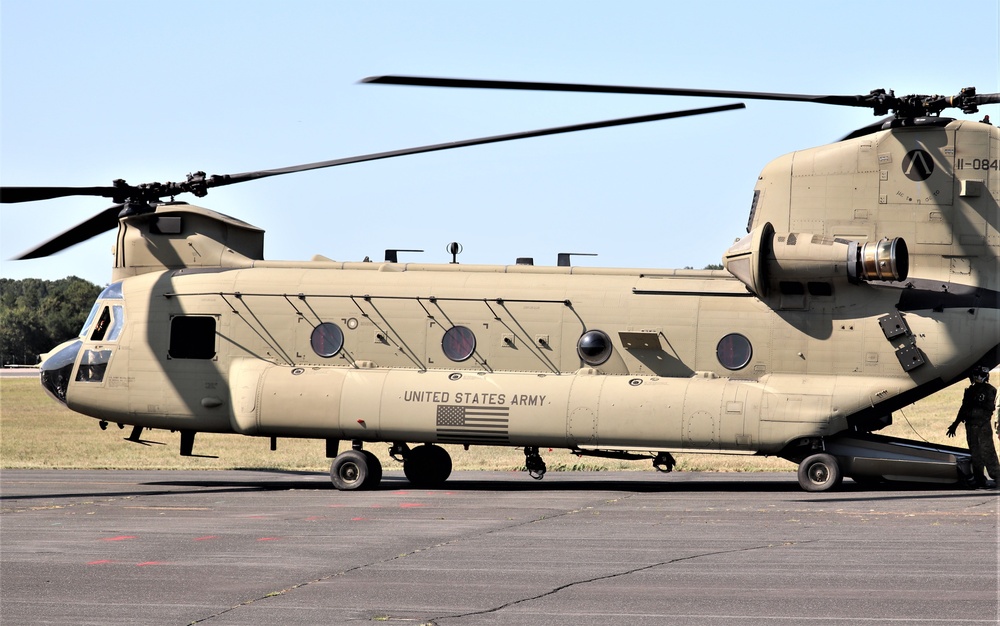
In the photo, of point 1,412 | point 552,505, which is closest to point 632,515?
point 552,505

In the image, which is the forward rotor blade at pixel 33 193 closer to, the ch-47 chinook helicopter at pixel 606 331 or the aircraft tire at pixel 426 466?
the ch-47 chinook helicopter at pixel 606 331

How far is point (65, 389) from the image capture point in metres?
23.2

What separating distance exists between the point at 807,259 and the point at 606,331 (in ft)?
12.1

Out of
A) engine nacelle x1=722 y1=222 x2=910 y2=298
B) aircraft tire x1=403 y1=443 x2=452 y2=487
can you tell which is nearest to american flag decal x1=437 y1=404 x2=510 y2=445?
aircraft tire x1=403 y1=443 x2=452 y2=487

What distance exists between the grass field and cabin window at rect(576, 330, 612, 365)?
711 cm

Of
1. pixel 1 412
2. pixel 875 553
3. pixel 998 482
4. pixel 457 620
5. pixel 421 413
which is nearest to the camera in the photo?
pixel 457 620

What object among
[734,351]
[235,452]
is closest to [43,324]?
[235,452]

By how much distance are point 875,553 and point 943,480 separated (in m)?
7.04

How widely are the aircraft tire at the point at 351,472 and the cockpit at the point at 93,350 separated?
512cm

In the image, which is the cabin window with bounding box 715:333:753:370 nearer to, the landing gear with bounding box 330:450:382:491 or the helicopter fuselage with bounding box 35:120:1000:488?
the helicopter fuselage with bounding box 35:120:1000:488


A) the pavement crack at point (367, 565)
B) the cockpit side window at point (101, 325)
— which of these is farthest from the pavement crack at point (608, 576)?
the cockpit side window at point (101, 325)

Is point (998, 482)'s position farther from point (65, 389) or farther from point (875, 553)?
point (65, 389)

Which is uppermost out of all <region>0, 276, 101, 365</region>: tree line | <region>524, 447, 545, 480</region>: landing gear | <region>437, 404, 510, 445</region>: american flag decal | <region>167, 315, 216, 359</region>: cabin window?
<region>0, 276, 101, 365</region>: tree line

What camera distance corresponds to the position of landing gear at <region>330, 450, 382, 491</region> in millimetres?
21469
